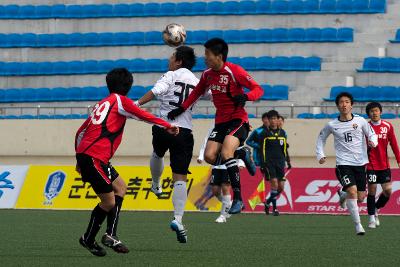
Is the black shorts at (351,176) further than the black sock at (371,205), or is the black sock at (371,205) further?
the black sock at (371,205)

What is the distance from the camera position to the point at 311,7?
27.6 metres

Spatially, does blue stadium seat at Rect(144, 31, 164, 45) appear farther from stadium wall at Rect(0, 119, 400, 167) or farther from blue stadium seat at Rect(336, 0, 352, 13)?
blue stadium seat at Rect(336, 0, 352, 13)

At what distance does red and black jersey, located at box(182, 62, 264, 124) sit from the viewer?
10312 mm

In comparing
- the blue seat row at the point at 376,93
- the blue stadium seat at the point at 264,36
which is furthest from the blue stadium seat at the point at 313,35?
the blue seat row at the point at 376,93

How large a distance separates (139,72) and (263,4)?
4.16 m

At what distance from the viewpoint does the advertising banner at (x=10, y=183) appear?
20.1m

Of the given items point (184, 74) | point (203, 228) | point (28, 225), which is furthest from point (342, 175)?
point (28, 225)

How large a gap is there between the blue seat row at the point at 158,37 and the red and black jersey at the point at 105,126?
63.0ft

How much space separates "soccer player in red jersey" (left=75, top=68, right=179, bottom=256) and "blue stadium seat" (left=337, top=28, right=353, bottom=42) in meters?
19.3

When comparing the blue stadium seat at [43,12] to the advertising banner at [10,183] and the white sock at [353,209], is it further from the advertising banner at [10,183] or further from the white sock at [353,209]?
the white sock at [353,209]

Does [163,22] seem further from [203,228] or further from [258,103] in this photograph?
[203,228]

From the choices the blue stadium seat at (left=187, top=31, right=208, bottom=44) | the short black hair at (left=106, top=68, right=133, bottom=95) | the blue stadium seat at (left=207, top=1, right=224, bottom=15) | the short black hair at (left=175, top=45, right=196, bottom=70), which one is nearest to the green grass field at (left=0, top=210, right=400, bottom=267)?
the short black hair at (left=106, top=68, right=133, bottom=95)

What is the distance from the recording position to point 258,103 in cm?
2580

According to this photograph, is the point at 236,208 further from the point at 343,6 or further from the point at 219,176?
the point at 343,6
